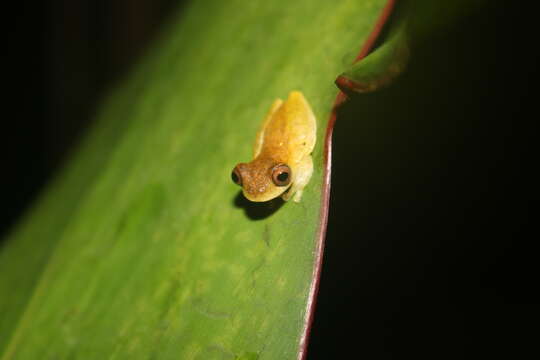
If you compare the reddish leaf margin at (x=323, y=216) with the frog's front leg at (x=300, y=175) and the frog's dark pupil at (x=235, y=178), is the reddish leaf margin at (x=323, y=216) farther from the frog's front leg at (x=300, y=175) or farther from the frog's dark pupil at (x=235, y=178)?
the frog's dark pupil at (x=235, y=178)

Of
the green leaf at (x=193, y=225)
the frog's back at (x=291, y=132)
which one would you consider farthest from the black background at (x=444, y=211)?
the green leaf at (x=193, y=225)

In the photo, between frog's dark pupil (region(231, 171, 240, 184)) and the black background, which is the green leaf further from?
the black background

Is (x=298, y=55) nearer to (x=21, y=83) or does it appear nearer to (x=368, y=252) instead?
(x=368, y=252)

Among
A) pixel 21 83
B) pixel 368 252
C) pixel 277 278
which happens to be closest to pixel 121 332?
pixel 277 278

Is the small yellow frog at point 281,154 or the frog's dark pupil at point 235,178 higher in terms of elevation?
the frog's dark pupil at point 235,178

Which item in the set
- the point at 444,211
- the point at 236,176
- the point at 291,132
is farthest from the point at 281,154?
the point at 444,211

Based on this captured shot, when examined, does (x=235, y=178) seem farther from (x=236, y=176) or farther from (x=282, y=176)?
(x=282, y=176)
